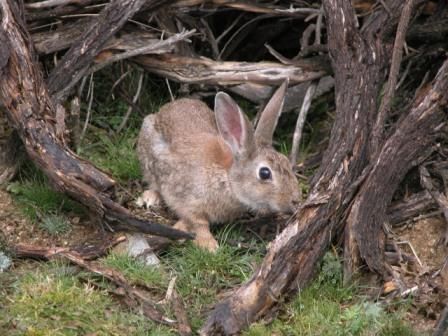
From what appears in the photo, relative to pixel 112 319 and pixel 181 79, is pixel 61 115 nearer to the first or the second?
pixel 181 79

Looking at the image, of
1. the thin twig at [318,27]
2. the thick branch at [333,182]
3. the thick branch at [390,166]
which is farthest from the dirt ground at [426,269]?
the thin twig at [318,27]

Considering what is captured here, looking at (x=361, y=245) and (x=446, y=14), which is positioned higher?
(x=446, y=14)

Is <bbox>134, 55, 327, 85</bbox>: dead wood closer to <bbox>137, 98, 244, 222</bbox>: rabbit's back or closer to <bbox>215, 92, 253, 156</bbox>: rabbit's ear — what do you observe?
<bbox>137, 98, 244, 222</bbox>: rabbit's back

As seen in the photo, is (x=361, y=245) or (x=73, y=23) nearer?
(x=361, y=245)

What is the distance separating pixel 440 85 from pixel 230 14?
258 centimetres

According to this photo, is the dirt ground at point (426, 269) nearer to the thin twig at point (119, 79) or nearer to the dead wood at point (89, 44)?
the dead wood at point (89, 44)

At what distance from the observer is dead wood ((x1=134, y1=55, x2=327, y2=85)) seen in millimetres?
6996

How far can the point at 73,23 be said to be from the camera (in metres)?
6.88

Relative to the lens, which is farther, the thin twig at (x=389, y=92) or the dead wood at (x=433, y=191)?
the dead wood at (x=433, y=191)

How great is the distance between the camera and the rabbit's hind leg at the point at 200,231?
609 centimetres

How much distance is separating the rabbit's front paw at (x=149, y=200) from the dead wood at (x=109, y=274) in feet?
3.64

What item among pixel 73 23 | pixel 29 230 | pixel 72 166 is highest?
pixel 73 23

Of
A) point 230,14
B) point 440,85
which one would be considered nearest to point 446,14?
point 440,85

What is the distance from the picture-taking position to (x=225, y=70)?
703cm
